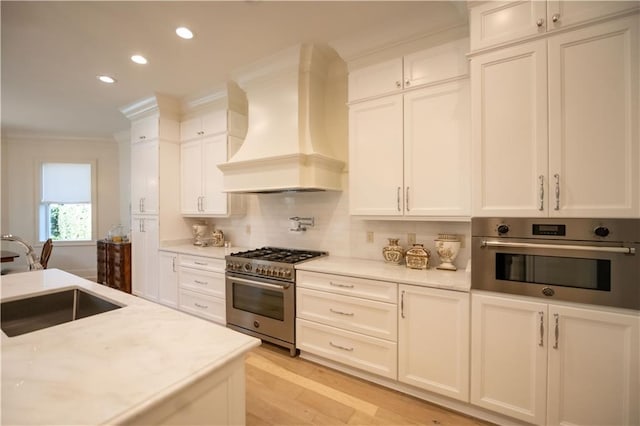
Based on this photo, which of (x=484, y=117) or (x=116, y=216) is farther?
(x=116, y=216)

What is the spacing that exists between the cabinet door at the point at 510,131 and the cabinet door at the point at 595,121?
0.05 meters

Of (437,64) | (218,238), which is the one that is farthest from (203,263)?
(437,64)

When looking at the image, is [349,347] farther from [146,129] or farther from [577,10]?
Answer: [146,129]

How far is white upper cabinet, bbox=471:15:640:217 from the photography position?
4.83ft

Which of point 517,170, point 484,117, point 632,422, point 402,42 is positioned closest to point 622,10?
point 484,117

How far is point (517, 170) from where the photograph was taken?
1717 millimetres

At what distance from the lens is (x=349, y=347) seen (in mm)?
2324

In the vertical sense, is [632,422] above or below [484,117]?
below

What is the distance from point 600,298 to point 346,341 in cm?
162

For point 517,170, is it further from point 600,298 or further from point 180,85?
point 180,85

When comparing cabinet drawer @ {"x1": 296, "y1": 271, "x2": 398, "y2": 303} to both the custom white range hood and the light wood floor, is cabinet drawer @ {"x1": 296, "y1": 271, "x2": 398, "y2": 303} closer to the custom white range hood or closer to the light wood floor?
the light wood floor

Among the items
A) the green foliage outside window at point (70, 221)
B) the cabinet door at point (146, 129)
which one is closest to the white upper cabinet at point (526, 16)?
the cabinet door at point (146, 129)

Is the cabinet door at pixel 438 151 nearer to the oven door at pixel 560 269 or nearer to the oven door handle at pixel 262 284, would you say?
the oven door at pixel 560 269

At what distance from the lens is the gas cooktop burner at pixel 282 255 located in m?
2.77
